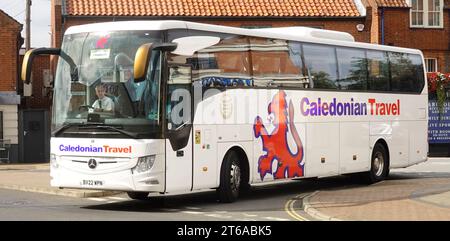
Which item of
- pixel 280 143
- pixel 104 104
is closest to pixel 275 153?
pixel 280 143

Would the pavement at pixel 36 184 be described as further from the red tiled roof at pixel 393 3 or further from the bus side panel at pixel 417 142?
the red tiled roof at pixel 393 3

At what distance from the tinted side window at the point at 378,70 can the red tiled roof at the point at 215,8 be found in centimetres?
1573

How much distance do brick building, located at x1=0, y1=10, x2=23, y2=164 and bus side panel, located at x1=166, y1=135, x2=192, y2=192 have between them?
805 inches

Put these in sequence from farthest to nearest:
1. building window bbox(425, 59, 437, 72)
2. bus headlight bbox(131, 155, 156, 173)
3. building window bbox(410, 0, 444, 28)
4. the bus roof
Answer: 1. building window bbox(410, 0, 444, 28)
2. building window bbox(425, 59, 437, 72)
3. the bus roof
4. bus headlight bbox(131, 155, 156, 173)

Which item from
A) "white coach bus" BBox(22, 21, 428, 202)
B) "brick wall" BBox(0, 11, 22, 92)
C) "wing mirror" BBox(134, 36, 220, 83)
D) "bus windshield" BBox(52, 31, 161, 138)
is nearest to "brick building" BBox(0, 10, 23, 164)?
"brick wall" BBox(0, 11, 22, 92)

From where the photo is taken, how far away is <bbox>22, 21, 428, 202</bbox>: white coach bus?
1346 centimetres

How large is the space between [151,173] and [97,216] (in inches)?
47.6

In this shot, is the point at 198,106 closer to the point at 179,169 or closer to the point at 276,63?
the point at 179,169

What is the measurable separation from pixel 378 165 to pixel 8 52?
18917mm

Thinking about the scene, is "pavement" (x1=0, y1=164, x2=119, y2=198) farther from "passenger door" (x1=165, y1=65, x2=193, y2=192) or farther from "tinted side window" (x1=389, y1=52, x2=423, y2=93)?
"tinted side window" (x1=389, y1=52, x2=423, y2=93)

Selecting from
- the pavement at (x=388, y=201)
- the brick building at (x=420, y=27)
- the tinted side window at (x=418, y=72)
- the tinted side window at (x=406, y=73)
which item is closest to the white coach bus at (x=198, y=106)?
the pavement at (x=388, y=201)

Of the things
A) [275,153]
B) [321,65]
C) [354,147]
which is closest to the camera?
[275,153]

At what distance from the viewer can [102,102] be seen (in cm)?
1362

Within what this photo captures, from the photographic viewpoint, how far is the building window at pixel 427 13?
121 feet
